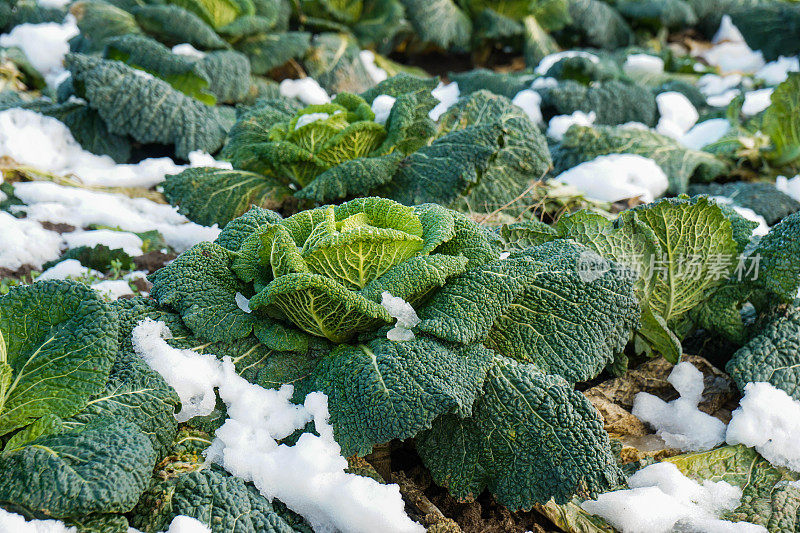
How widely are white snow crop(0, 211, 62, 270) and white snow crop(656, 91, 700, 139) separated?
3601 mm

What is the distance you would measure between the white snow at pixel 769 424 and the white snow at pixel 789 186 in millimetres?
1943

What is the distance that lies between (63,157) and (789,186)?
155 inches

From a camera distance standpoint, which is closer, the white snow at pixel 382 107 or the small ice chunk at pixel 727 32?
the white snow at pixel 382 107

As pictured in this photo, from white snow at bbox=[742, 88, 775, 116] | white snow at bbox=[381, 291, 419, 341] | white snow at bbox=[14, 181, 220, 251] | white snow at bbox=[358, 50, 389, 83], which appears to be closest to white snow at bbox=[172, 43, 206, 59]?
white snow at bbox=[14, 181, 220, 251]

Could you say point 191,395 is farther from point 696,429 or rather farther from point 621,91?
point 621,91

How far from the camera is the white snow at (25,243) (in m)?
2.85

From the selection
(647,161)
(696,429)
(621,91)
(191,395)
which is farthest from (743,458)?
(621,91)

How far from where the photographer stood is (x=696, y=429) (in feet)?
7.51

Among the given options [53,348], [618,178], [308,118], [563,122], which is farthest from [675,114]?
[53,348]

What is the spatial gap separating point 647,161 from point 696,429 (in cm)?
186

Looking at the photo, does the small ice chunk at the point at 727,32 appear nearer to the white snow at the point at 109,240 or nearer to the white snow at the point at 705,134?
the white snow at the point at 705,134

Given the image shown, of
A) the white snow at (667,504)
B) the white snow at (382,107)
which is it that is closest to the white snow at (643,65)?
the white snow at (382,107)

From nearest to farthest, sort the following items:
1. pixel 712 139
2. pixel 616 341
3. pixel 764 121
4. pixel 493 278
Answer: pixel 493 278, pixel 616 341, pixel 764 121, pixel 712 139

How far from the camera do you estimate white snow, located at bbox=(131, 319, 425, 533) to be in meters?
1.73
